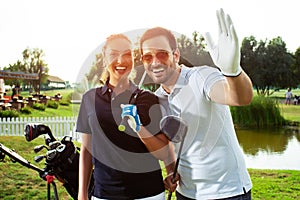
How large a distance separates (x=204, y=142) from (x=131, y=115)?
0.20 metres

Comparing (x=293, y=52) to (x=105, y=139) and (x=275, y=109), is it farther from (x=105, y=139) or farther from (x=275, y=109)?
(x=105, y=139)

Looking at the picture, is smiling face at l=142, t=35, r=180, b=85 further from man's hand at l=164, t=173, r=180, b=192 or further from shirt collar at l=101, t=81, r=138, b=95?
man's hand at l=164, t=173, r=180, b=192

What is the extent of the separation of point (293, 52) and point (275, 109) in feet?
5.05

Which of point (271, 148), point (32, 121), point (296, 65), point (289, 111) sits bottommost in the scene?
point (271, 148)

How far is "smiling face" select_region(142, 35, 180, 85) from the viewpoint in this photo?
104 centimetres


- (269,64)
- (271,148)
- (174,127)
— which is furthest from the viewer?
(269,64)

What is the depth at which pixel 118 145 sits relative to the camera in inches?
42.3

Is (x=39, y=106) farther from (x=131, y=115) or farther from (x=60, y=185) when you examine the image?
(x=131, y=115)

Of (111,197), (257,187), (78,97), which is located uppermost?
(78,97)

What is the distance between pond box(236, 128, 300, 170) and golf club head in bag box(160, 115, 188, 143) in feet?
12.4

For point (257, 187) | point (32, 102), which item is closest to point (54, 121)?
point (32, 102)

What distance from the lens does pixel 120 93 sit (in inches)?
43.2

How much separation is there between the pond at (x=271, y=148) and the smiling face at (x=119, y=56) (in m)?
3.82

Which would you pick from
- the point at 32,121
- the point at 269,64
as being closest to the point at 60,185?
the point at 32,121
